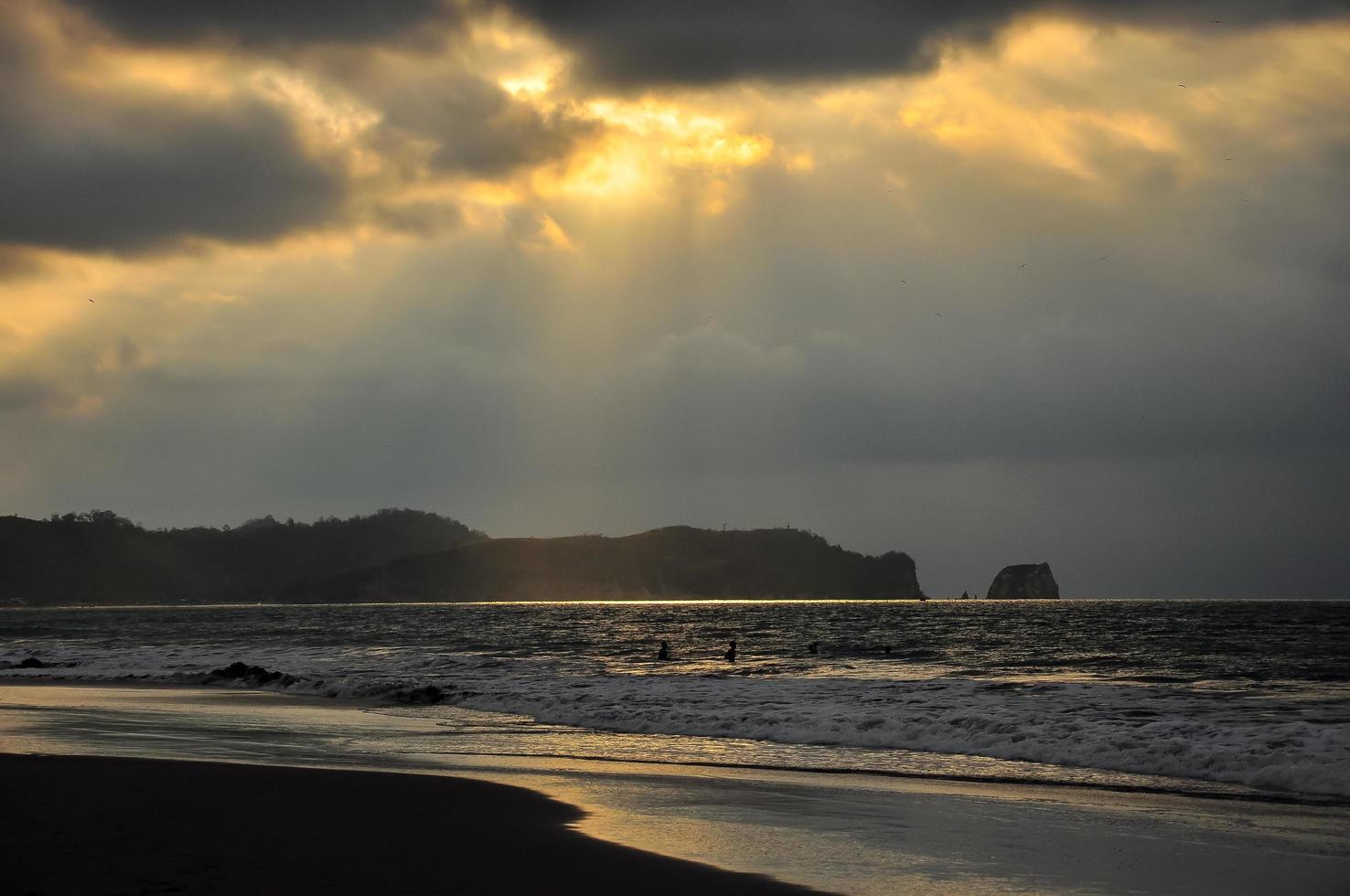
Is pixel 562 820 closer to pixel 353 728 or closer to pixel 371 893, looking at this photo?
pixel 371 893

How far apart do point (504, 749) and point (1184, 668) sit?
113 feet

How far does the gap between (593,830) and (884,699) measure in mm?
18789

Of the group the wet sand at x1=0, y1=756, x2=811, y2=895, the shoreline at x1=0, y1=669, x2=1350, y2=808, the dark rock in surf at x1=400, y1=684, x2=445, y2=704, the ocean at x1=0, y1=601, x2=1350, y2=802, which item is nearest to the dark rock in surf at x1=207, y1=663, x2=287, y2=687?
the ocean at x1=0, y1=601, x2=1350, y2=802

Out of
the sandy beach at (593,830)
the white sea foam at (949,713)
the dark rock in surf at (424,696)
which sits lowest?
the dark rock in surf at (424,696)

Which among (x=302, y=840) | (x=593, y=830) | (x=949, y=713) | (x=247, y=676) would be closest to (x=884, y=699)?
(x=949, y=713)

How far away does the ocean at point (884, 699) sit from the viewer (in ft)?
64.6

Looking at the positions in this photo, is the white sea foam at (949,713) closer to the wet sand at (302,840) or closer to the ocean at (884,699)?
the ocean at (884,699)

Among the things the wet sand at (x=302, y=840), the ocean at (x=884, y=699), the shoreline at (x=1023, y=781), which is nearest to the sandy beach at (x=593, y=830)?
the wet sand at (x=302, y=840)

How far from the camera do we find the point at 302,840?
1159cm

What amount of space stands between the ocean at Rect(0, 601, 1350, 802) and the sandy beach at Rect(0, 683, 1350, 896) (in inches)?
103

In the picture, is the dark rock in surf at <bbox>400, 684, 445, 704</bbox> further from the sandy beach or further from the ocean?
the sandy beach

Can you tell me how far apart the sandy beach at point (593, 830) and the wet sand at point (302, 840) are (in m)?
0.04

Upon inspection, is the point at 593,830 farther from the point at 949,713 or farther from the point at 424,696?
the point at 424,696

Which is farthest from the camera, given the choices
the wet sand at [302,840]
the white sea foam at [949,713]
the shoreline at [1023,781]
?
the white sea foam at [949,713]
